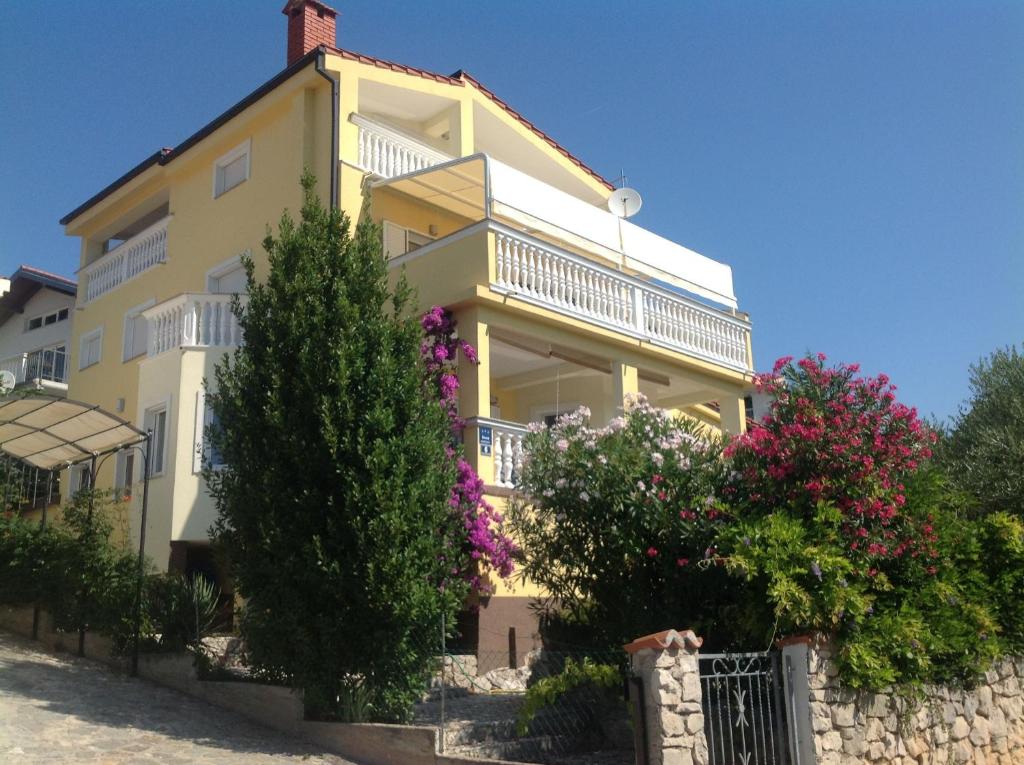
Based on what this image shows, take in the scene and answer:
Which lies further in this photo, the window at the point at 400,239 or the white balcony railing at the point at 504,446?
the window at the point at 400,239

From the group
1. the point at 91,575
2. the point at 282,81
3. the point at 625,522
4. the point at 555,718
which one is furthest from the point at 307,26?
the point at 555,718

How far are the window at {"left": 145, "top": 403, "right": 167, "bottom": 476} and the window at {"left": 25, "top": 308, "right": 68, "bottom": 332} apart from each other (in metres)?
14.8

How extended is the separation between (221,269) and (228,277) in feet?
0.80

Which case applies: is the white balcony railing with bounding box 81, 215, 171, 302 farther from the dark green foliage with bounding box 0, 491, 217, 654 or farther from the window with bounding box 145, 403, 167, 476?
the dark green foliage with bounding box 0, 491, 217, 654

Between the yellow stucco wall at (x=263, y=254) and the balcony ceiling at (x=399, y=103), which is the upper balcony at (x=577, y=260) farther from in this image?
the balcony ceiling at (x=399, y=103)

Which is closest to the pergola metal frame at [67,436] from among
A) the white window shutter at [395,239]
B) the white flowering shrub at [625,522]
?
the white window shutter at [395,239]

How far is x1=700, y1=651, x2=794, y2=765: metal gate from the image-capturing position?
916cm

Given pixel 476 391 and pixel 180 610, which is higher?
pixel 476 391

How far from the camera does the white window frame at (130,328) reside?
2216 cm

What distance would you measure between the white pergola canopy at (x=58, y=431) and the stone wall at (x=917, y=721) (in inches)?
400

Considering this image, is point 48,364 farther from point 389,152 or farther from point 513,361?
point 513,361

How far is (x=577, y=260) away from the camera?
17.1 metres

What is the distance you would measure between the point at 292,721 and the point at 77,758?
240 centimetres

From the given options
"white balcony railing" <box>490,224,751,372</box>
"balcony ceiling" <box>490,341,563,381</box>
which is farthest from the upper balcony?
"balcony ceiling" <box>490,341,563,381</box>
